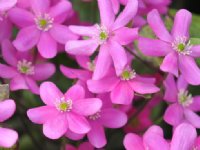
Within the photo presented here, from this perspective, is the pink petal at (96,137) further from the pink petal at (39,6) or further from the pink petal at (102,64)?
the pink petal at (39,6)

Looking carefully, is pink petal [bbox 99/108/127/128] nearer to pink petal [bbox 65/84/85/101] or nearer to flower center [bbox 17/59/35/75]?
pink petal [bbox 65/84/85/101]

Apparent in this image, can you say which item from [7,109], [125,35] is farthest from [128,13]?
[7,109]

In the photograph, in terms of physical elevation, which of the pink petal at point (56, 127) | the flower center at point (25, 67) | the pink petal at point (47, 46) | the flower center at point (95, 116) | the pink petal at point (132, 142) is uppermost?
the pink petal at point (47, 46)

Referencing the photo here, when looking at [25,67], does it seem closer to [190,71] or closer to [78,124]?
[78,124]

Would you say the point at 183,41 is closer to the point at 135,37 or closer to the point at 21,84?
the point at 135,37

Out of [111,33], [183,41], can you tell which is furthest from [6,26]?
[183,41]

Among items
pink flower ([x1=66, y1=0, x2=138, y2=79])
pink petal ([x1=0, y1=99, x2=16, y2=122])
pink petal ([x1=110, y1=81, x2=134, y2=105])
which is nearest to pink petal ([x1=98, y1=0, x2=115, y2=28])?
pink flower ([x1=66, y1=0, x2=138, y2=79])

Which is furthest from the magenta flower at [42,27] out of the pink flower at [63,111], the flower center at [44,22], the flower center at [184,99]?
the flower center at [184,99]

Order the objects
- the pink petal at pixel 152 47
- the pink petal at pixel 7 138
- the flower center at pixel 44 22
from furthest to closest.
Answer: the flower center at pixel 44 22, the pink petal at pixel 152 47, the pink petal at pixel 7 138
